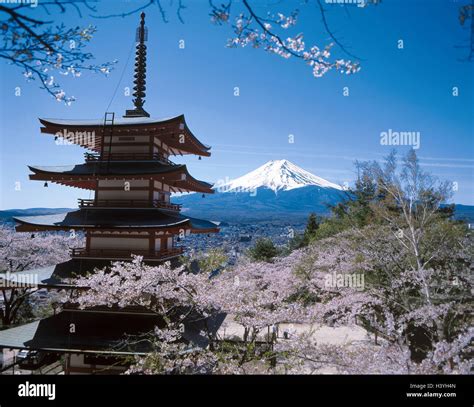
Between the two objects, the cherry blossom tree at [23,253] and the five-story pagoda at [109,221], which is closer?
the five-story pagoda at [109,221]

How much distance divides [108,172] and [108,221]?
120cm

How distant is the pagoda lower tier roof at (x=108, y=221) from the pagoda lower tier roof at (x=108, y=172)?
2.73 feet

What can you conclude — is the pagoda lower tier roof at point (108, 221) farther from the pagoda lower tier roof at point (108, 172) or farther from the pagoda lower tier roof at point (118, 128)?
the pagoda lower tier roof at point (118, 128)

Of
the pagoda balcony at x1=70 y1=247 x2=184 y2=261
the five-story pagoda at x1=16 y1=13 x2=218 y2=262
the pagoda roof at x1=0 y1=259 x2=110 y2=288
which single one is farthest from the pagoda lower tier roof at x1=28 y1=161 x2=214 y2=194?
the pagoda roof at x1=0 y1=259 x2=110 y2=288

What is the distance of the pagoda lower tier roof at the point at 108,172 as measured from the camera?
276 inches

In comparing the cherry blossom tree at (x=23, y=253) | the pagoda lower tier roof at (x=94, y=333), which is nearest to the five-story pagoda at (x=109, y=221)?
the pagoda lower tier roof at (x=94, y=333)

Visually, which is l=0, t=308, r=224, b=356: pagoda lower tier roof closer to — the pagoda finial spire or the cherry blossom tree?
the pagoda finial spire

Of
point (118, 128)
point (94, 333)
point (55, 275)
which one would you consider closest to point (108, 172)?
point (118, 128)

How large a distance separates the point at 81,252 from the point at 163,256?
6.69 ft

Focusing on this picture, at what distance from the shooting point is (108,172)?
23.5 feet

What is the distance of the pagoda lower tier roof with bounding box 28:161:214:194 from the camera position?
7012 mm

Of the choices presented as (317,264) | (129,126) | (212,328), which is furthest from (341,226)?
(129,126)

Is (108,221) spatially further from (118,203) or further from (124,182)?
(124,182)
